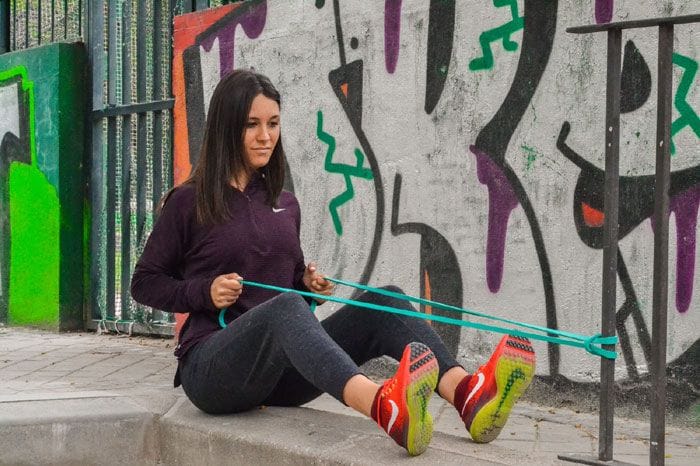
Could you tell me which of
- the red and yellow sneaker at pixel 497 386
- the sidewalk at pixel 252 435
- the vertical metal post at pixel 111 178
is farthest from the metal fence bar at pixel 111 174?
the red and yellow sneaker at pixel 497 386

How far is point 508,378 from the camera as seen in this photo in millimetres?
3027

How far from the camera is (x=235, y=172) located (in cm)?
375

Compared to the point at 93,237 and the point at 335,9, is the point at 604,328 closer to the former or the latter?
the point at 335,9

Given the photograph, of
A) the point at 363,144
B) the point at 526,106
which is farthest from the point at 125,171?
the point at 526,106

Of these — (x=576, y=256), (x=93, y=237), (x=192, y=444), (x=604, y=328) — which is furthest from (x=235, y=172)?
(x=93, y=237)

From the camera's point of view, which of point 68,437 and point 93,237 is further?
point 93,237

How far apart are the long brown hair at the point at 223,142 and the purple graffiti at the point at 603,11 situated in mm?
1631

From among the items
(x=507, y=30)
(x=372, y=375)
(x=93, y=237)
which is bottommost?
(x=372, y=375)

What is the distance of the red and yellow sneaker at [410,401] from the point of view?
115 inches

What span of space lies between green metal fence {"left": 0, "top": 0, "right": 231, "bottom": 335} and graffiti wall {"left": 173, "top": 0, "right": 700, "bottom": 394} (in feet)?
4.28

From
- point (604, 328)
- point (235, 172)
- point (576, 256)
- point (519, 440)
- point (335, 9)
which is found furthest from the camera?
point (335, 9)

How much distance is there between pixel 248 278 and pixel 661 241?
1.40m

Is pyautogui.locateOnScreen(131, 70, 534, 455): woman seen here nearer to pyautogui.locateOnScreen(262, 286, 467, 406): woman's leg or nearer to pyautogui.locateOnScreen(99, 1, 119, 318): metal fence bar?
pyautogui.locateOnScreen(262, 286, 467, 406): woman's leg

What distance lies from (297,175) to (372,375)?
1.16 meters
